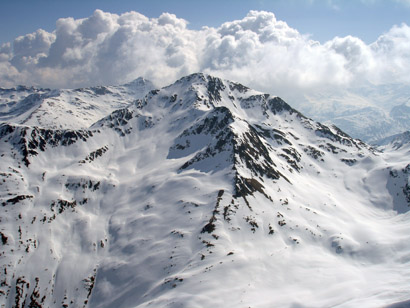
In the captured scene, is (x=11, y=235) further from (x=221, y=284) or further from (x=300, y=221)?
(x=300, y=221)

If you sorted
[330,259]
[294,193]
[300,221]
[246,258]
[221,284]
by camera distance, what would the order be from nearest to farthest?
[221,284], [246,258], [330,259], [300,221], [294,193]

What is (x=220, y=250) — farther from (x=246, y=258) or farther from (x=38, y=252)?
Answer: (x=38, y=252)

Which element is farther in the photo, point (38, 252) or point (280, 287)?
point (38, 252)

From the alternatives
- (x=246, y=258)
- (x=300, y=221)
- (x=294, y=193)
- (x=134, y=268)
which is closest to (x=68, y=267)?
(x=134, y=268)

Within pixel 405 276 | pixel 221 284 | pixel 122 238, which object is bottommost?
pixel 405 276

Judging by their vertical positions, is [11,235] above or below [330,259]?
above

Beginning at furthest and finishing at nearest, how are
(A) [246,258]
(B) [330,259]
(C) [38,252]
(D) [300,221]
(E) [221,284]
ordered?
(D) [300,221] → (C) [38,252] → (B) [330,259] → (A) [246,258] → (E) [221,284]

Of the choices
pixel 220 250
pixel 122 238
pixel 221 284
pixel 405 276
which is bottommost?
pixel 405 276

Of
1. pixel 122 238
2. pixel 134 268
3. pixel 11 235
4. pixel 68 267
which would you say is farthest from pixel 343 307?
pixel 11 235

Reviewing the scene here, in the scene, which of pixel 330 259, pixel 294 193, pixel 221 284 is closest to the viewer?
pixel 221 284
